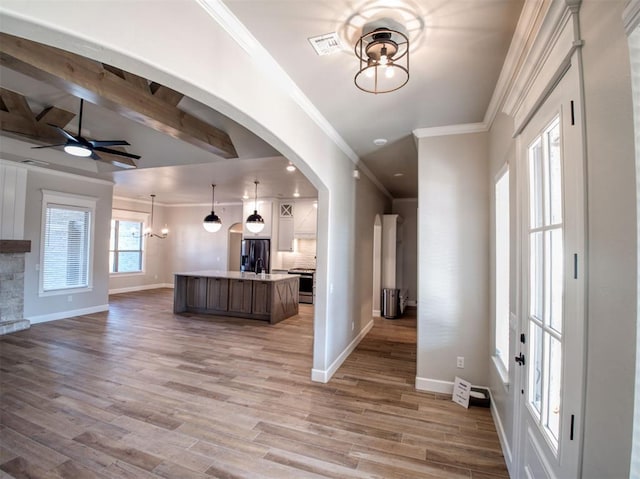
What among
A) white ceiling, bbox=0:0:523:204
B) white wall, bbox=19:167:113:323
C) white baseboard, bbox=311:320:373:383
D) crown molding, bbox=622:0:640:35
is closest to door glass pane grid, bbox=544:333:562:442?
crown molding, bbox=622:0:640:35

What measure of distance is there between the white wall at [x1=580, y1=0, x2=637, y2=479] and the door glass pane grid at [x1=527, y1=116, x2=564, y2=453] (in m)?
0.32

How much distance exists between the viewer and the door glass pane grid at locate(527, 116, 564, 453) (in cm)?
140

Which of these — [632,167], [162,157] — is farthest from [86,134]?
[632,167]

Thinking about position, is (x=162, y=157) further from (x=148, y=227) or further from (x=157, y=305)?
(x=148, y=227)

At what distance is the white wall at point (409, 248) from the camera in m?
8.22

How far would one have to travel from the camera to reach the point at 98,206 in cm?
666

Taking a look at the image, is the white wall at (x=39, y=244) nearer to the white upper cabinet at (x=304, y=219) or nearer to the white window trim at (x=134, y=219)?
the white window trim at (x=134, y=219)

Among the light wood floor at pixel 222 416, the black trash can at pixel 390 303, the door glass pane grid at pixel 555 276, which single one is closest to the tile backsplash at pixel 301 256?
the black trash can at pixel 390 303

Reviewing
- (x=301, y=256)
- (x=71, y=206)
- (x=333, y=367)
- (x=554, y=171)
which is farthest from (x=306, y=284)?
(x=554, y=171)

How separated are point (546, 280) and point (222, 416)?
279cm

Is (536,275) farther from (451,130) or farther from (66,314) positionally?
(66,314)

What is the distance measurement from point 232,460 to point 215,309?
487 cm

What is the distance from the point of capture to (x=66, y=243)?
620cm

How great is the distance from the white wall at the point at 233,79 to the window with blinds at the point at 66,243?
587 centimetres
